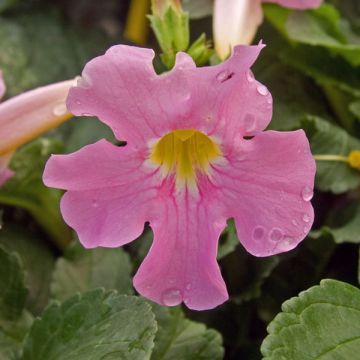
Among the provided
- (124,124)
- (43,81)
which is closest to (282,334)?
(124,124)

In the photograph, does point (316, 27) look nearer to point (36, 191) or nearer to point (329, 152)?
point (329, 152)

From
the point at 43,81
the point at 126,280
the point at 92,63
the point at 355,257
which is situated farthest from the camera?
the point at 43,81

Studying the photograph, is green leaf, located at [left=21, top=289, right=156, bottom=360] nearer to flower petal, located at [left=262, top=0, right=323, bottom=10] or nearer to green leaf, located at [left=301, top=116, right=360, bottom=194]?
green leaf, located at [left=301, top=116, right=360, bottom=194]

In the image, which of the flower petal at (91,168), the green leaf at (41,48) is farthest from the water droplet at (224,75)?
the green leaf at (41,48)

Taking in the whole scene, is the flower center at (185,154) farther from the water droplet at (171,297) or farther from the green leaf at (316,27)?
the green leaf at (316,27)

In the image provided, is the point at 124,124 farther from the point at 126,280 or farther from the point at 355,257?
the point at 355,257

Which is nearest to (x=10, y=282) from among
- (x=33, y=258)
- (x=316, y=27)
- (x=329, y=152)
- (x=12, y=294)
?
(x=12, y=294)
